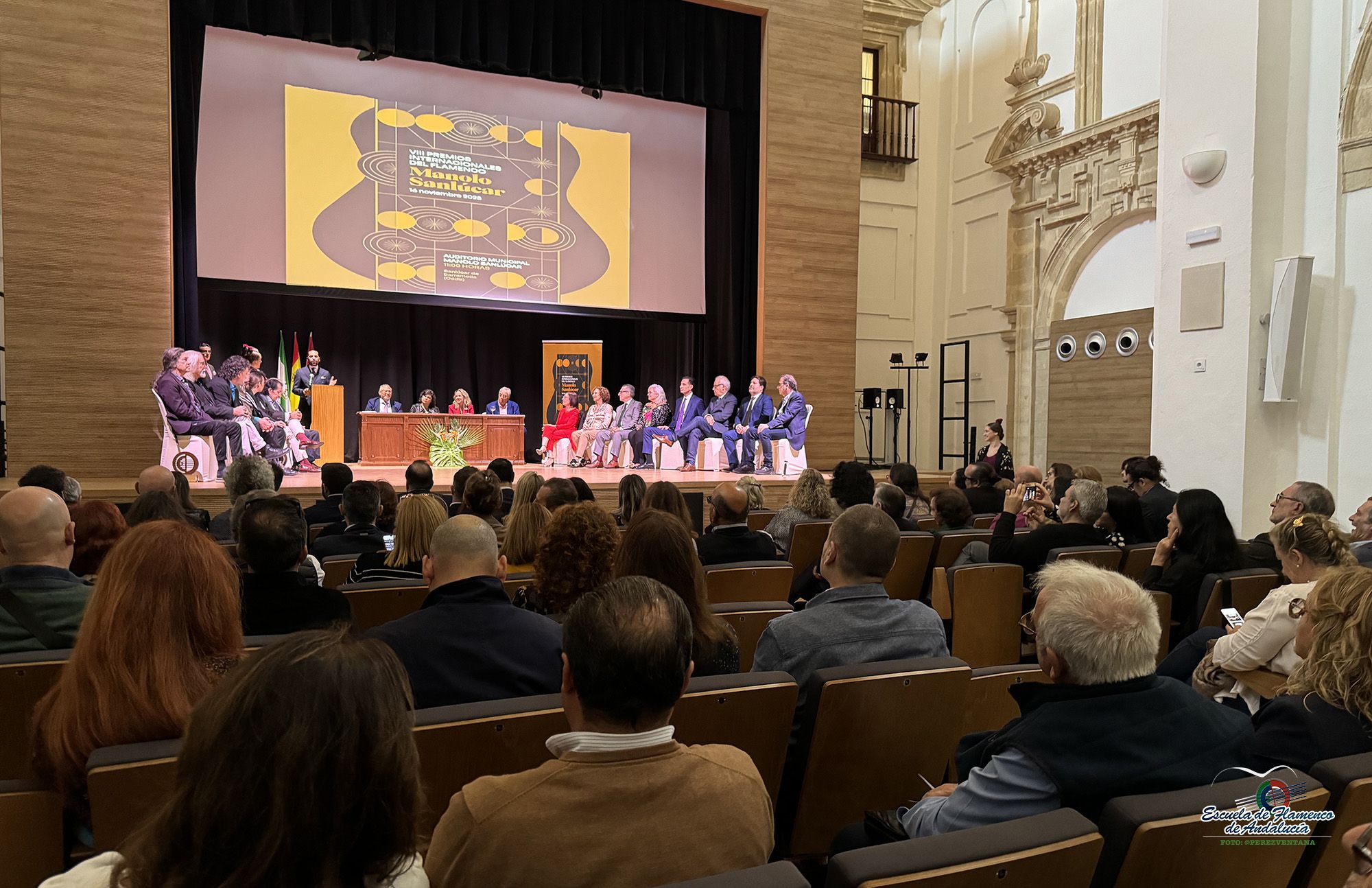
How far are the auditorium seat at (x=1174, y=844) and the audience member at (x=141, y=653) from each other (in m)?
1.22

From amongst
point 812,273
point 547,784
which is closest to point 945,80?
point 812,273

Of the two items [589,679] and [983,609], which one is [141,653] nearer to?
[589,679]

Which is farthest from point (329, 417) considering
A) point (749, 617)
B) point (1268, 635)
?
point (1268, 635)

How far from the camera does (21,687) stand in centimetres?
169

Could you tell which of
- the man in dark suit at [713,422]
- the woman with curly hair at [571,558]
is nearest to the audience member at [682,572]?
the woman with curly hair at [571,558]

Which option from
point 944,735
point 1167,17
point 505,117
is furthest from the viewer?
point 505,117

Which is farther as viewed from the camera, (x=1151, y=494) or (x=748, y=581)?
(x=1151, y=494)

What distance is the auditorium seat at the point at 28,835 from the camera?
45.7 inches

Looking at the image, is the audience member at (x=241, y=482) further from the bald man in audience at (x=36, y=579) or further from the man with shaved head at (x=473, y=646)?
the man with shaved head at (x=473, y=646)

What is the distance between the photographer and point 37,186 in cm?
734

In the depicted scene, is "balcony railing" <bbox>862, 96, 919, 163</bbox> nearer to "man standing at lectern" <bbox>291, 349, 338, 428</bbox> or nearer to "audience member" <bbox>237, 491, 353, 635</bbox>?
"man standing at lectern" <bbox>291, 349, 338, 428</bbox>

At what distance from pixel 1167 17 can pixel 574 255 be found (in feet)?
19.1

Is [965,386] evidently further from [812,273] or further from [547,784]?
[547,784]

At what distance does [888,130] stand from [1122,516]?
9.18 m
